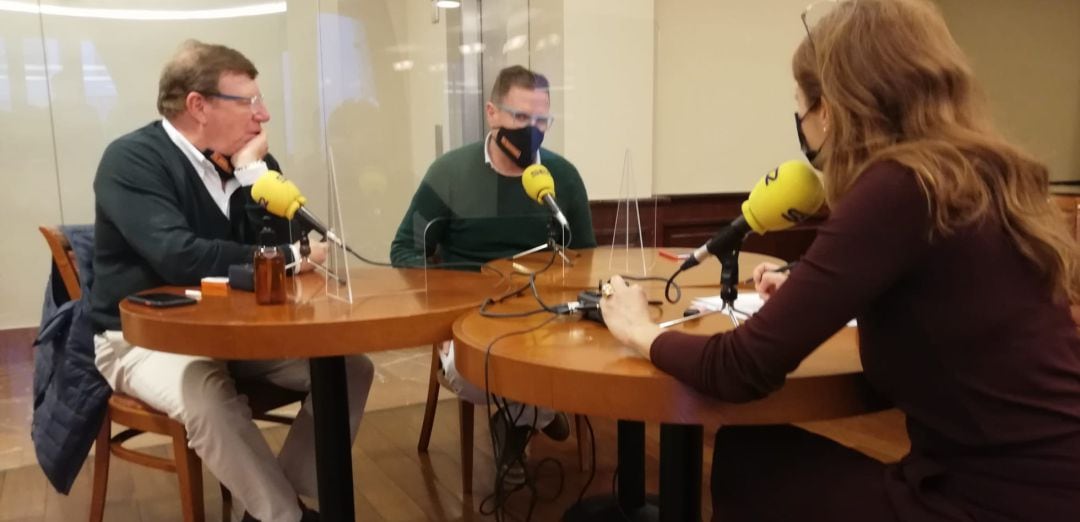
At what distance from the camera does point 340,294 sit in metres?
1.67

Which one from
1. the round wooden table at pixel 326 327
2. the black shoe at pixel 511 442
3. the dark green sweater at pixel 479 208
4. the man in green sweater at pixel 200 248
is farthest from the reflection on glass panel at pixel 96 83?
the black shoe at pixel 511 442

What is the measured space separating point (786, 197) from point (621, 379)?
40 centimetres

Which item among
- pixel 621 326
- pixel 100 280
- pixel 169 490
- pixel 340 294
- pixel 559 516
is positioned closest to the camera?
pixel 621 326

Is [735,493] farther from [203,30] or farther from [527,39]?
[203,30]

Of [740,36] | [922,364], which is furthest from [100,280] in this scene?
[740,36]

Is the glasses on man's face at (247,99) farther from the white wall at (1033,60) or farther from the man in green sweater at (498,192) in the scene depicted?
the white wall at (1033,60)

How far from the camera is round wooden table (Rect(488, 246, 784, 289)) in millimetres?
1861

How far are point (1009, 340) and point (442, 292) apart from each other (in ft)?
3.44

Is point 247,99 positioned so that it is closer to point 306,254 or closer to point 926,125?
point 306,254

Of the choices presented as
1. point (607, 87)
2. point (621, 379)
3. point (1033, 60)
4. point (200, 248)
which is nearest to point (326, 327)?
point (621, 379)

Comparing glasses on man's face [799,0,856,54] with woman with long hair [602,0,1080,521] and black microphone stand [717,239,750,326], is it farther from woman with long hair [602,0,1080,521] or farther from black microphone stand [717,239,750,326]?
black microphone stand [717,239,750,326]

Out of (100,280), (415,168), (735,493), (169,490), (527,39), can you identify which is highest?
(527,39)

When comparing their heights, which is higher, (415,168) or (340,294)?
(415,168)

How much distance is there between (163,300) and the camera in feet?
5.28
